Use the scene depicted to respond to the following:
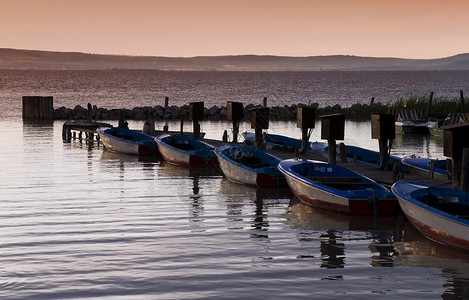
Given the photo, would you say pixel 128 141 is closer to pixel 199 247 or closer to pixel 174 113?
pixel 199 247

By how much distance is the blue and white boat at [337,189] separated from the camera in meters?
17.6

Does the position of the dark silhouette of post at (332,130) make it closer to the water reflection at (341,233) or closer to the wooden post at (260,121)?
the water reflection at (341,233)

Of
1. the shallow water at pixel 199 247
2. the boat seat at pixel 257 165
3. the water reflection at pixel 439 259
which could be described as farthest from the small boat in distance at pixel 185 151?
the water reflection at pixel 439 259

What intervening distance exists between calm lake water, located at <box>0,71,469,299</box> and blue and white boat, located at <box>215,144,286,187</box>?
0.35 metres

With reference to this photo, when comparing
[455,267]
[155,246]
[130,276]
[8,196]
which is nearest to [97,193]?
[8,196]

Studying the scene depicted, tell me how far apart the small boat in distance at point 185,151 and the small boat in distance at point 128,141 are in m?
1.25

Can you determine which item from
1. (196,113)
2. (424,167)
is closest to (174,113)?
(196,113)

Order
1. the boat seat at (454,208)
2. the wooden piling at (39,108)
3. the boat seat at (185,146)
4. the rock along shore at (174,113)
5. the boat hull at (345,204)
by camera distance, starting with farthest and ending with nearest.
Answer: the rock along shore at (174,113)
the wooden piling at (39,108)
the boat seat at (185,146)
the boat hull at (345,204)
the boat seat at (454,208)

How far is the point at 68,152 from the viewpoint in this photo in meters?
33.6

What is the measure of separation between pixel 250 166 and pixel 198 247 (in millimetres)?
9132

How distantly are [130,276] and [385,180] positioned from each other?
32.5 ft

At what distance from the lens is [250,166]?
23.7m

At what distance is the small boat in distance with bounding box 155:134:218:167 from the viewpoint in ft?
90.4

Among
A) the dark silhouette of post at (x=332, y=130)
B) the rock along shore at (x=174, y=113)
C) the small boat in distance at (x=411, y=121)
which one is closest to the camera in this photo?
the dark silhouette of post at (x=332, y=130)
